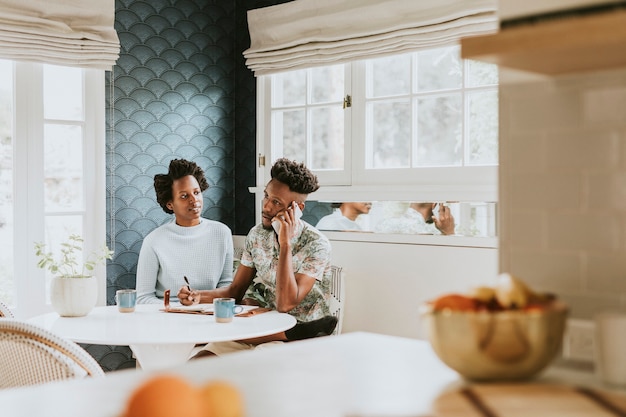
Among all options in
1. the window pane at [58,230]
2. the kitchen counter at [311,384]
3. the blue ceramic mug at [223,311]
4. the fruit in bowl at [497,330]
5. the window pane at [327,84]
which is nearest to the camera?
the kitchen counter at [311,384]

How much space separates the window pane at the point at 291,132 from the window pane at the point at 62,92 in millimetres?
1104

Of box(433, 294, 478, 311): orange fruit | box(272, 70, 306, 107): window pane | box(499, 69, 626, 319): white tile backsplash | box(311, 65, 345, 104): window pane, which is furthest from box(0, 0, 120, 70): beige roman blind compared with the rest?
box(433, 294, 478, 311): orange fruit

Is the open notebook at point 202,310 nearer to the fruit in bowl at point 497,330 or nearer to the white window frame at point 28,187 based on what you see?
the white window frame at point 28,187

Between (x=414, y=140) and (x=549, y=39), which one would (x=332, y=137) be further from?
(x=549, y=39)

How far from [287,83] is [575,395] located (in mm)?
3542

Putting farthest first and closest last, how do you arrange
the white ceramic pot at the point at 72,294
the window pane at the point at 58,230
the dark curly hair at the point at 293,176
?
the window pane at the point at 58,230 → the dark curly hair at the point at 293,176 → the white ceramic pot at the point at 72,294

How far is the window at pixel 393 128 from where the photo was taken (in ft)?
11.9

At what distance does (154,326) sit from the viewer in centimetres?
288

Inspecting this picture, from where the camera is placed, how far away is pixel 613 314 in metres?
1.24

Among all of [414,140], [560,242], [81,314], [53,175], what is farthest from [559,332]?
[53,175]

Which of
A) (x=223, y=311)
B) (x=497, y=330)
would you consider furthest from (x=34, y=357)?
(x=497, y=330)

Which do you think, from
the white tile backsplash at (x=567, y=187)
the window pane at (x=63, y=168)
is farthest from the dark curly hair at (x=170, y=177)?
the white tile backsplash at (x=567, y=187)

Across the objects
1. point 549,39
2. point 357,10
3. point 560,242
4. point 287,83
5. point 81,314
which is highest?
point 357,10

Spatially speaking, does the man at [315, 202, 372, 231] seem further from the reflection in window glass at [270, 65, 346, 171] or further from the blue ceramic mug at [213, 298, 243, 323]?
the blue ceramic mug at [213, 298, 243, 323]
